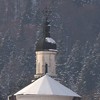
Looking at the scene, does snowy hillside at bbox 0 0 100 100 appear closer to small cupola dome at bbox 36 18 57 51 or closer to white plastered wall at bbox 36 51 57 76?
small cupola dome at bbox 36 18 57 51

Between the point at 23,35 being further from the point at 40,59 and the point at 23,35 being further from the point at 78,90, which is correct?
the point at 40,59

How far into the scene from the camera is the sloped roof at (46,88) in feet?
221

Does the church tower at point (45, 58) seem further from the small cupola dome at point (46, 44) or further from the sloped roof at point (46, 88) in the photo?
the sloped roof at point (46, 88)

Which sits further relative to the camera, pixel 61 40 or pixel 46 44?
pixel 61 40

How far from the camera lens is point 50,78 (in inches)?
2729

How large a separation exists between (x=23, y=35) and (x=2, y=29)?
3160 millimetres

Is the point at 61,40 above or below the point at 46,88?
below

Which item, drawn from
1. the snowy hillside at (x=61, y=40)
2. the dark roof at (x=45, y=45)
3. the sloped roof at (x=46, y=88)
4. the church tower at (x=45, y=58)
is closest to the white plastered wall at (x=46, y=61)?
the church tower at (x=45, y=58)

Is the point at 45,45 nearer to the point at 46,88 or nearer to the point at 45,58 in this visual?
the point at 45,58

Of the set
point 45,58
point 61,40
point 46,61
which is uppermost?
point 45,58

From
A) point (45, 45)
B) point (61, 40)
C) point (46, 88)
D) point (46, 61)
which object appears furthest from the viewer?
point (61, 40)

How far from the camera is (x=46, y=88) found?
6800 cm

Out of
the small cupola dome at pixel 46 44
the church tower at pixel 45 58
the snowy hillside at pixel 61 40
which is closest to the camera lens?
the church tower at pixel 45 58

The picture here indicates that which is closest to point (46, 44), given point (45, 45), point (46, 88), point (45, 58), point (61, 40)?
point (45, 45)
